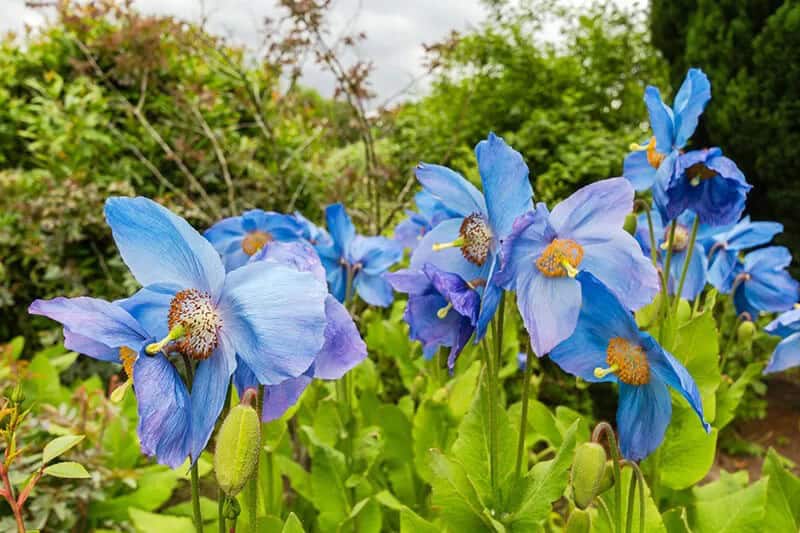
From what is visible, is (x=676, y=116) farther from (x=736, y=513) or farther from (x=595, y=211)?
(x=736, y=513)

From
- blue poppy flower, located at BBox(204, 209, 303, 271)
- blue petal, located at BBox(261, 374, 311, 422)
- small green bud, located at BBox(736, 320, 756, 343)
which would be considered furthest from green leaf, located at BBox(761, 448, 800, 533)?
blue poppy flower, located at BBox(204, 209, 303, 271)

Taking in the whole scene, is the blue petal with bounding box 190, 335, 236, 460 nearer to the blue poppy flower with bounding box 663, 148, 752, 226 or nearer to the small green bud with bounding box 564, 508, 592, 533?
the small green bud with bounding box 564, 508, 592, 533

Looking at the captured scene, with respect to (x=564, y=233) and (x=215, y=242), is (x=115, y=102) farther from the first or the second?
(x=564, y=233)

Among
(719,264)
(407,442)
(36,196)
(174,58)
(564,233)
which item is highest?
(174,58)

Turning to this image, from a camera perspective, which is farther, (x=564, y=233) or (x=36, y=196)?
(x=36, y=196)

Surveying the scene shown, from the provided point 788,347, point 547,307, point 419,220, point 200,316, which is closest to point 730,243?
point 788,347

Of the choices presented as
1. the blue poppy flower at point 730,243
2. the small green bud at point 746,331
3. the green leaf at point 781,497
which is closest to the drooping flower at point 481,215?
the green leaf at point 781,497

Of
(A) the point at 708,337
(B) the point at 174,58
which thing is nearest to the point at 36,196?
(B) the point at 174,58

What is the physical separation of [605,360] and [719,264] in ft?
2.89

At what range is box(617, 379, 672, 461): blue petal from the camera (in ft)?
2.88

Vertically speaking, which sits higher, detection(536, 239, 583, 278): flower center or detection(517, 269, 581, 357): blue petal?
detection(536, 239, 583, 278): flower center

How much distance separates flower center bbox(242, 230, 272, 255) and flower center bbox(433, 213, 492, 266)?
1.68 feet

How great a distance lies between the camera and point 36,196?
3357 millimetres

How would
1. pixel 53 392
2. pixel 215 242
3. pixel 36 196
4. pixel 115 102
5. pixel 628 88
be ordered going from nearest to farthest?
pixel 215 242
pixel 53 392
pixel 36 196
pixel 115 102
pixel 628 88
